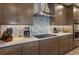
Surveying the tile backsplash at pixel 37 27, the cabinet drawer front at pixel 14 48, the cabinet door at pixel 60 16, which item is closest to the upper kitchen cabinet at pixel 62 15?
the cabinet door at pixel 60 16

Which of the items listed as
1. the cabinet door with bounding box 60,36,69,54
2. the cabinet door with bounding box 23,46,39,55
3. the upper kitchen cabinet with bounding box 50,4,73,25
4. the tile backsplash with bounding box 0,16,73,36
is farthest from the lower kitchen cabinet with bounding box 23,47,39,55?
the upper kitchen cabinet with bounding box 50,4,73,25

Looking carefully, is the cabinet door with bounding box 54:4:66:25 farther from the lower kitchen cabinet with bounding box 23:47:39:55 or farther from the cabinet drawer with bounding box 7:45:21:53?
the cabinet drawer with bounding box 7:45:21:53

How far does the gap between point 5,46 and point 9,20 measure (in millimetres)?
557

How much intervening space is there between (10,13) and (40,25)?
72 cm

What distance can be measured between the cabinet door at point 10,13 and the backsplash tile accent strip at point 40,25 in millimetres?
436

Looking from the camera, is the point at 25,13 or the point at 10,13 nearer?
the point at 10,13

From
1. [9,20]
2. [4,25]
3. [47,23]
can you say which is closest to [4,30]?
[4,25]

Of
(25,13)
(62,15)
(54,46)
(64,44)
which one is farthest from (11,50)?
(62,15)

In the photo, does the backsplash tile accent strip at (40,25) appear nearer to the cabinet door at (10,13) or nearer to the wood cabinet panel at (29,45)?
the wood cabinet panel at (29,45)

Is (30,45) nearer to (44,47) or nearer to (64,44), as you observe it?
(44,47)

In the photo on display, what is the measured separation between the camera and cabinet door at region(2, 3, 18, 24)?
7.61 feet

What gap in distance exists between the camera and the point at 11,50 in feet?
6.82

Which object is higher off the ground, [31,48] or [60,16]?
[60,16]

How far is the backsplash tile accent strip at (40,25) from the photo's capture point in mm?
2685
